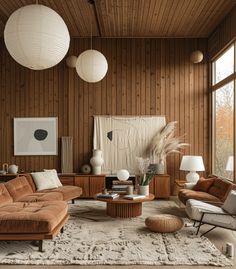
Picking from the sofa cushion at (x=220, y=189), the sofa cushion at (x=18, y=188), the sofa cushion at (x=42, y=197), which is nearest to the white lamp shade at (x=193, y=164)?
the sofa cushion at (x=220, y=189)

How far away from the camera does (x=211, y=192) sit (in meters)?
6.08

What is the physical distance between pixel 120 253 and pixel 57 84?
5.14m

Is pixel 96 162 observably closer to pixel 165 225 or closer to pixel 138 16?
pixel 138 16

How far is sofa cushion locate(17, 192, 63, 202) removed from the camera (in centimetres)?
539

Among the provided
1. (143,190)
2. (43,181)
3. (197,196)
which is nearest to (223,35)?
(197,196)

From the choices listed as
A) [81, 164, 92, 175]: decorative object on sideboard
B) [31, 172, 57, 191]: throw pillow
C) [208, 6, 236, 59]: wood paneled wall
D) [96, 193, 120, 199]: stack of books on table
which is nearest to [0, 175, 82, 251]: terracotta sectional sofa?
[31, 172, 57, 191]: throw pillow

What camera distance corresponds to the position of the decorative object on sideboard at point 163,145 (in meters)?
7.74

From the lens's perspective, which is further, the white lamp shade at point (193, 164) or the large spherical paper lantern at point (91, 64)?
the white lamp shade at point (193, 164)

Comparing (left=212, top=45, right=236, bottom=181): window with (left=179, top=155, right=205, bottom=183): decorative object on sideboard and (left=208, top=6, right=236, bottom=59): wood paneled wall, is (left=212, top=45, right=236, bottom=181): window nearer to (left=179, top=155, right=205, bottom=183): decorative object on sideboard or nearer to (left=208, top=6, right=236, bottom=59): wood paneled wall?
(left=208, top=6, right=236, bottom=59): wood paneled wall

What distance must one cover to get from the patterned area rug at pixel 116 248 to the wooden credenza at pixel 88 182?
2228mm

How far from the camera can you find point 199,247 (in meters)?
4.14

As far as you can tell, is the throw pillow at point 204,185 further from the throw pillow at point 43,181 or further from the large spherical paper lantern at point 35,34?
the large spherical paper lantern at point 35,34

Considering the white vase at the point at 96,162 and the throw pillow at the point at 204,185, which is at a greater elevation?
the white vase at the point at 96,162

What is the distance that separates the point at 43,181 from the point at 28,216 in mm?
2511
